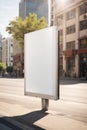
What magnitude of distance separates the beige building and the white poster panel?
50895 millimetres

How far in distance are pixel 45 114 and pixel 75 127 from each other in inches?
94.6

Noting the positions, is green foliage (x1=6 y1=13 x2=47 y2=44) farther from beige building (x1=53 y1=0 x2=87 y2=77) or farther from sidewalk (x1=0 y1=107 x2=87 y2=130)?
sidewalk (x1=0 y1=107 x2=87 y2=130)

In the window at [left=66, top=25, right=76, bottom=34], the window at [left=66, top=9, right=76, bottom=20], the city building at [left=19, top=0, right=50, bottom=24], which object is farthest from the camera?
the city building at [left=19, top=0, right=50, bottom=24]

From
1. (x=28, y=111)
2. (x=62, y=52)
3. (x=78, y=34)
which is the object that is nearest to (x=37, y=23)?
(x=62, y=52)

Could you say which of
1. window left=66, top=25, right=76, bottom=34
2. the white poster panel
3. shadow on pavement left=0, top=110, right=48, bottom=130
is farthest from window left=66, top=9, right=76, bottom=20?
shadow on pavement left=0, top=110, right=48, bottom=130

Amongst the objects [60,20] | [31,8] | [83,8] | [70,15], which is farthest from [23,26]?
[31,8]

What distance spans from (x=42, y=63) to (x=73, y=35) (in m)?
57.2

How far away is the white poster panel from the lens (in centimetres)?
1122

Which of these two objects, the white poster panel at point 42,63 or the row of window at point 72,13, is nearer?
the white poster panel at point 42,63

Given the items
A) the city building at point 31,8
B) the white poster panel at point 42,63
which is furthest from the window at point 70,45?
the city building at point 31,8

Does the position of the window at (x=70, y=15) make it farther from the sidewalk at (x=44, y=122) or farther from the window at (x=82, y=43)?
the sidewalk at (x=44, y=122)

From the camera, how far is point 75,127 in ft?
30.5

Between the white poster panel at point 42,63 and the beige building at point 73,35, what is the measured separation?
50895mm

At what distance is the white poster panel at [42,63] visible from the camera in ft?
36.8
